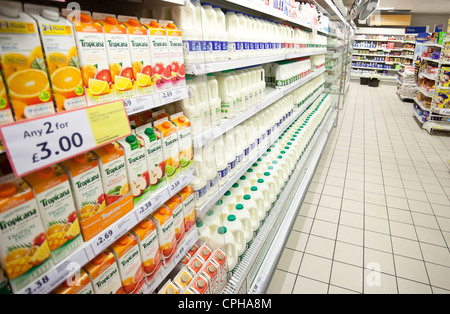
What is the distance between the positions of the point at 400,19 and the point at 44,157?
17.8m

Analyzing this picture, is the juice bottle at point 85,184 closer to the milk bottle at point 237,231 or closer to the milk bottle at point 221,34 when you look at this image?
the milk bottle at point 237,231

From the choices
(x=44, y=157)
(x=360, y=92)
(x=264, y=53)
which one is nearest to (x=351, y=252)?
(x=264, y=53)

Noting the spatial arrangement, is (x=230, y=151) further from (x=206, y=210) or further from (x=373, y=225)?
(x=373, y=225)

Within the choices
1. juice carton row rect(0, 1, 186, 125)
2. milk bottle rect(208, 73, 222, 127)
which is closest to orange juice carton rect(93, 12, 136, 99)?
juice carton row rect(0, 1, 186, 125)

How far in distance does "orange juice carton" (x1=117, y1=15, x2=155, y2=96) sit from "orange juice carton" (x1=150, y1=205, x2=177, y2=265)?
0.54 metres

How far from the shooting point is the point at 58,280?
774 mm

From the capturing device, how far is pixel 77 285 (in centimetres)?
85

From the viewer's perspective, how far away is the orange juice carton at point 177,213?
4.24ft

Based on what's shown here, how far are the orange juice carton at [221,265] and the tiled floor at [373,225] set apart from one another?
0.76m

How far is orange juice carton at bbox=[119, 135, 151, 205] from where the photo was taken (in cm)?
102

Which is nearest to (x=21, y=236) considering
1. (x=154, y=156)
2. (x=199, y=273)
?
(x=154, y=156)

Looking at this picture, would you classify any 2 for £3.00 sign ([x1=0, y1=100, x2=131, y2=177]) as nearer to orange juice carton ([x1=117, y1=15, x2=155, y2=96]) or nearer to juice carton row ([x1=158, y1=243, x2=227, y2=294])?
orange juice carton ([x1=117, y1=15, x2=155, y2=96])

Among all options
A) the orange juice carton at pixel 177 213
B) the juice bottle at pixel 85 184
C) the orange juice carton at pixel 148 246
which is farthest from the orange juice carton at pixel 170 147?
the juice bottle at pixel 85 184

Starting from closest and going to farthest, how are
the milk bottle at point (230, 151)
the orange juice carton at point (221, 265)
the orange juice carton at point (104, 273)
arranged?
1. the orange juice carton at point (104, 273)
2. the orange juice carton at point (221, 265)
3. the milk bottle at point (230, 151)
